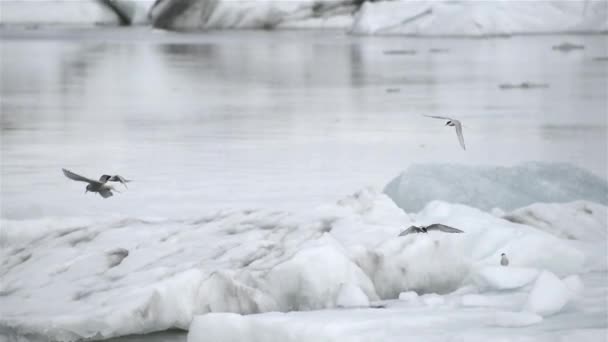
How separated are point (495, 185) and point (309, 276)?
6.19 ft

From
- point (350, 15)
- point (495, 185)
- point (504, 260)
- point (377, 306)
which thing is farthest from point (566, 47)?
point (377, 306)

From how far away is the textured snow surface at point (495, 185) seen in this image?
598cm

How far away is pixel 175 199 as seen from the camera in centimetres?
649

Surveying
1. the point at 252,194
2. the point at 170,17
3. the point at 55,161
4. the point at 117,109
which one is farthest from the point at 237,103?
the point at 170,17

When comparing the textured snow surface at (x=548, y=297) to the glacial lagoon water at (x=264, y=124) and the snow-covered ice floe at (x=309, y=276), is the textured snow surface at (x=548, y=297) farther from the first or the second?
the glacial lagoon water at (x=264, y=124)

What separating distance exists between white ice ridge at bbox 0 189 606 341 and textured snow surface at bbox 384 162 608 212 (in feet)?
1.27

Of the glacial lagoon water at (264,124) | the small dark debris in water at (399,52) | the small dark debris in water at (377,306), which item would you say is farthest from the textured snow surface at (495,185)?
the small dark debris in water at (399,52)

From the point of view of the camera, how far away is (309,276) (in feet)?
14.8

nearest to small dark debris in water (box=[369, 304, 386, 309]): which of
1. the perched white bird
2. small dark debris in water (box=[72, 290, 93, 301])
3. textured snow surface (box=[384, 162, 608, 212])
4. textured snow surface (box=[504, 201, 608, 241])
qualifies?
the perched white bird

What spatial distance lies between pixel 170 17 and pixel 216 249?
3469 cm

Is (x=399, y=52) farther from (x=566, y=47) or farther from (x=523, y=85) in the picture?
(x=523, y=85)

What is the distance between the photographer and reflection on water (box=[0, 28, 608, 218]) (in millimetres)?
6906

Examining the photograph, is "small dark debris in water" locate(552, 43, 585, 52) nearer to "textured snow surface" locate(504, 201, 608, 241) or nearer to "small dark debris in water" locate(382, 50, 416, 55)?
"small dark debris in water" locate(382, 50, 416, 55)

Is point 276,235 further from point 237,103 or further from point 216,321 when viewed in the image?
point 237,103
